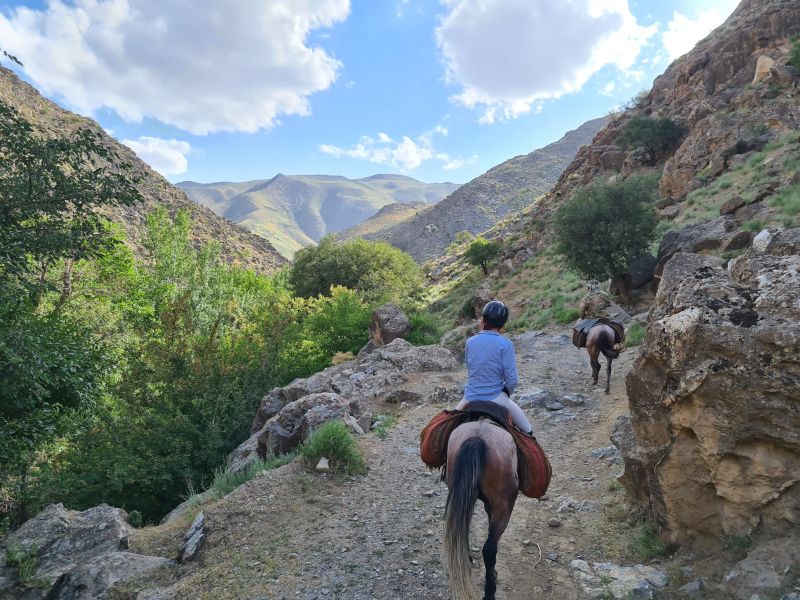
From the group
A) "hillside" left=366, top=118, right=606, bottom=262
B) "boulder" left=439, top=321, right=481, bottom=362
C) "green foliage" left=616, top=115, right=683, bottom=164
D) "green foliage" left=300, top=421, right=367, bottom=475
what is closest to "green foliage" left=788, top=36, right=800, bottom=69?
"green foliage" left=616, top=115, right=683, bottom=164

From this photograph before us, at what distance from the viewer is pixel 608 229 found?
1912 centimetres

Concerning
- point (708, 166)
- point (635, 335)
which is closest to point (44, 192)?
point (635, 335)

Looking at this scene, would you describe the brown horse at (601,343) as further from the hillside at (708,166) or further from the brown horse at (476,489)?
the brown horse at (476,489)

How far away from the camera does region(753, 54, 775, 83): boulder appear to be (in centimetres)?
3097

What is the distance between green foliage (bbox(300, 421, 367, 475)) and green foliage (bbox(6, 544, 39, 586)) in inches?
146

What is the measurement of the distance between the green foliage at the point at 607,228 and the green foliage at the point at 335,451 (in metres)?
15.7

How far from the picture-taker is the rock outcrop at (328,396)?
8883 mm

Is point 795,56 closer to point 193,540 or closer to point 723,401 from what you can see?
point 723,401

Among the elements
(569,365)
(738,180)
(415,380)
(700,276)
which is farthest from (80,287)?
(738,180)

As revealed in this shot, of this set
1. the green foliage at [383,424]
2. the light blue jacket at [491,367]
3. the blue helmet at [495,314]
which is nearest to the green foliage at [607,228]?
the green foliage at [383,424]

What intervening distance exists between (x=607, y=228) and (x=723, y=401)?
1719 cm

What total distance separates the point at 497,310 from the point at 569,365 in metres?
9.59

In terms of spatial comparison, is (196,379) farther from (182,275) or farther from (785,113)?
(785,113)

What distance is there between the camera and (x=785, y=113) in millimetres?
26453
